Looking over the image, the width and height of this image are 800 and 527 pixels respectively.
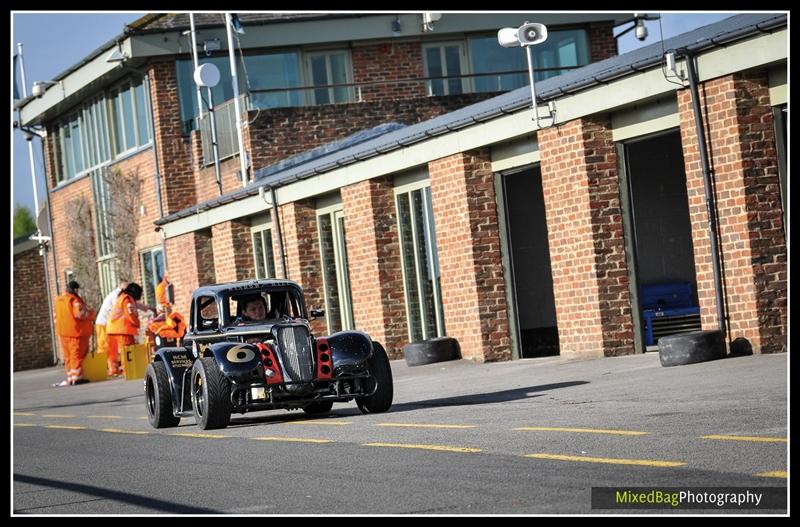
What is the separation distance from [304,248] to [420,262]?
424 centimetres

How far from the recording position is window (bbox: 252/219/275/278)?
31.2 meters

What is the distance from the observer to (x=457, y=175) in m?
22.7

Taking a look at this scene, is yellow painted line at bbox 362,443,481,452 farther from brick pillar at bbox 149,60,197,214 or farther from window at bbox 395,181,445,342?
brick pillar at bbox 149,60,197,214

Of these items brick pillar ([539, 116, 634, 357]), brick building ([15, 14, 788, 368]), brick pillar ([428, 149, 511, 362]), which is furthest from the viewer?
brick pillar ([428, 149, 511, 362])

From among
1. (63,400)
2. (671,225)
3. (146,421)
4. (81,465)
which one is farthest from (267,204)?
(81,465)

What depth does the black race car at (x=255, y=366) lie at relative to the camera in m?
13.9

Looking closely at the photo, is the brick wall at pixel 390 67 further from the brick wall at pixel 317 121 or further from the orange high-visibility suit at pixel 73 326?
the orange high-visibility suit at pixel 73 326

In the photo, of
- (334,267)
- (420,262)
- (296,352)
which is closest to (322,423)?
(296,352)

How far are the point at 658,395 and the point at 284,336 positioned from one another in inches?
138

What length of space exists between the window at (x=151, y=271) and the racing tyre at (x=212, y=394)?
25.8 meters

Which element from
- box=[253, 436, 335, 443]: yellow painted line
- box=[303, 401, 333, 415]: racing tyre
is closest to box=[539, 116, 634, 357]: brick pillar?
box=[303, 401, 333, 415]: racing tyre

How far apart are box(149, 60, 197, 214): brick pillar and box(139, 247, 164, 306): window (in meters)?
1.70

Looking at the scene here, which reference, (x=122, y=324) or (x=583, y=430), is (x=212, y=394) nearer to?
(x=583, y=430)

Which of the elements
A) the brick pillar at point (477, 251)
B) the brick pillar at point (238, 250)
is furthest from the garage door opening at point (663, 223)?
the brick pillar at point (238, 250)
